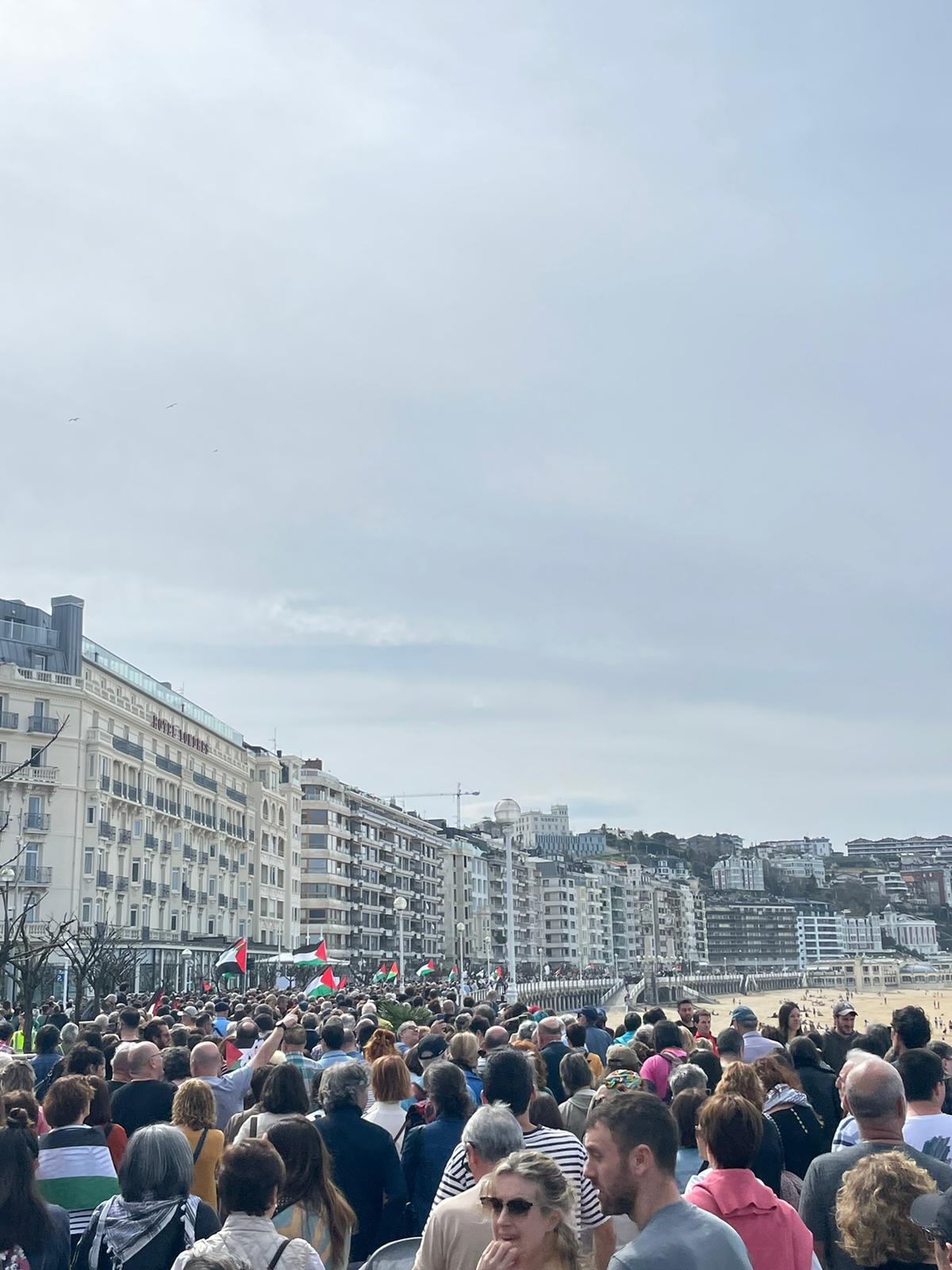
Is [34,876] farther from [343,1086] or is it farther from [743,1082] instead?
[743,1082]

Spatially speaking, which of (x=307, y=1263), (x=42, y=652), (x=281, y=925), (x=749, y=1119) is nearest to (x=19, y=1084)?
(x=307, y=1263)

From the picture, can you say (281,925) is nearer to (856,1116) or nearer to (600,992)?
(600,992)

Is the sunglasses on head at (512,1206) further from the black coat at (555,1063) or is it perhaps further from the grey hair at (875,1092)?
the black coat at (555,1063)

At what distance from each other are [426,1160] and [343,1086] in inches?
23.3

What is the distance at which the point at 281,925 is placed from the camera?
89125 millimetres

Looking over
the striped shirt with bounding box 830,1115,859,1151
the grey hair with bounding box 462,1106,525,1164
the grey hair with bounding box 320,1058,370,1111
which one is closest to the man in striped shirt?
the grey hair with bounding box 462,1106,525,1164

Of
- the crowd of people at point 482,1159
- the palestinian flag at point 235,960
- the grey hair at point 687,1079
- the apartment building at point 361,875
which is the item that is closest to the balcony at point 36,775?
the palestinian flag at point 235,960

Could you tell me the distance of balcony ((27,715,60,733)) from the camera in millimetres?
57312

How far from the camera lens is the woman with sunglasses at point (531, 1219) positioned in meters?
3.78

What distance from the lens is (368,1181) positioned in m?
6.84

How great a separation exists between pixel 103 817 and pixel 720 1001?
13191 centimetres

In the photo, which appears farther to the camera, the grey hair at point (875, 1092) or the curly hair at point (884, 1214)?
the grey hair at point (875, 1092)

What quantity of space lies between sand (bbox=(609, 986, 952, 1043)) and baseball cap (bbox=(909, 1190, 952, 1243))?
357 ft

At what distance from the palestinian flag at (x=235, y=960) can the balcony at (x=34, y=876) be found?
27734 millimetres
